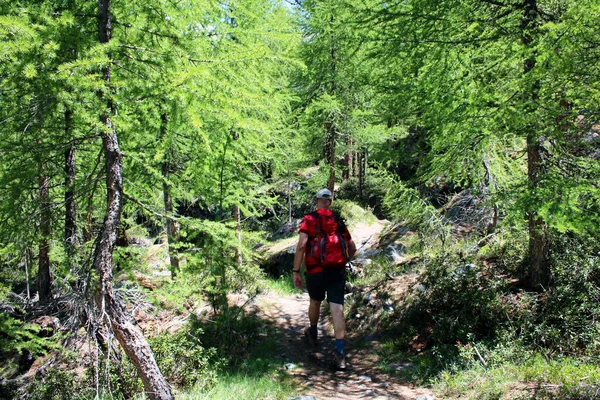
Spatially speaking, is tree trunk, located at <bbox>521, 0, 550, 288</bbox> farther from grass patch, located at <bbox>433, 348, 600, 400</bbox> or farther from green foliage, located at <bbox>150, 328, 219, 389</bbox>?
green foliage, located at <bbox>150, 328, 219, 389</bbox>

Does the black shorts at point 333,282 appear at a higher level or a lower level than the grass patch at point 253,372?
higher

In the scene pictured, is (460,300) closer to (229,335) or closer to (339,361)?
(339,361)

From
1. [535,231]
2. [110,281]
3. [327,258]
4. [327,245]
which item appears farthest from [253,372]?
[535,231]

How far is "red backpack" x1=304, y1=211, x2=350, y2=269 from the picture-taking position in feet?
20.0

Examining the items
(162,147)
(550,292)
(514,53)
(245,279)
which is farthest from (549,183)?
(245,279)

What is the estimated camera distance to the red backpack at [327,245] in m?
6.09

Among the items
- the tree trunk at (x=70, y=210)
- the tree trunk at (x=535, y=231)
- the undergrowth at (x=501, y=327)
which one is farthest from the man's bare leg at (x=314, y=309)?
the tree trunk at (x=70, y=210)

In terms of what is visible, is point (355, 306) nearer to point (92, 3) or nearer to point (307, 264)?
point (307, 264)

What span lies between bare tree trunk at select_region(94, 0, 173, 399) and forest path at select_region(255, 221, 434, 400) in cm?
197

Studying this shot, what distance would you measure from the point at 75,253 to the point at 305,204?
16.6 m

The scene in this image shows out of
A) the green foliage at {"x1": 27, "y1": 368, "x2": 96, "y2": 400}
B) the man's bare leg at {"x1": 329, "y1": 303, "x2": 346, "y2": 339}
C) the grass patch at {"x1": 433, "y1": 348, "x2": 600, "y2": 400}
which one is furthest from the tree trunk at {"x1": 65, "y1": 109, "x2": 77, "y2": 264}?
the grass patch at {"x1": 433, "y1": 348, "x2": 600, "y2": 400}

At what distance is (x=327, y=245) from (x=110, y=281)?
3148mm

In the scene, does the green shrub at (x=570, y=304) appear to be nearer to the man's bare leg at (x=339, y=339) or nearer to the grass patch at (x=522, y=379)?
the grass patch at (x=522, y=379)

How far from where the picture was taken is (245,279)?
844 centimetres
